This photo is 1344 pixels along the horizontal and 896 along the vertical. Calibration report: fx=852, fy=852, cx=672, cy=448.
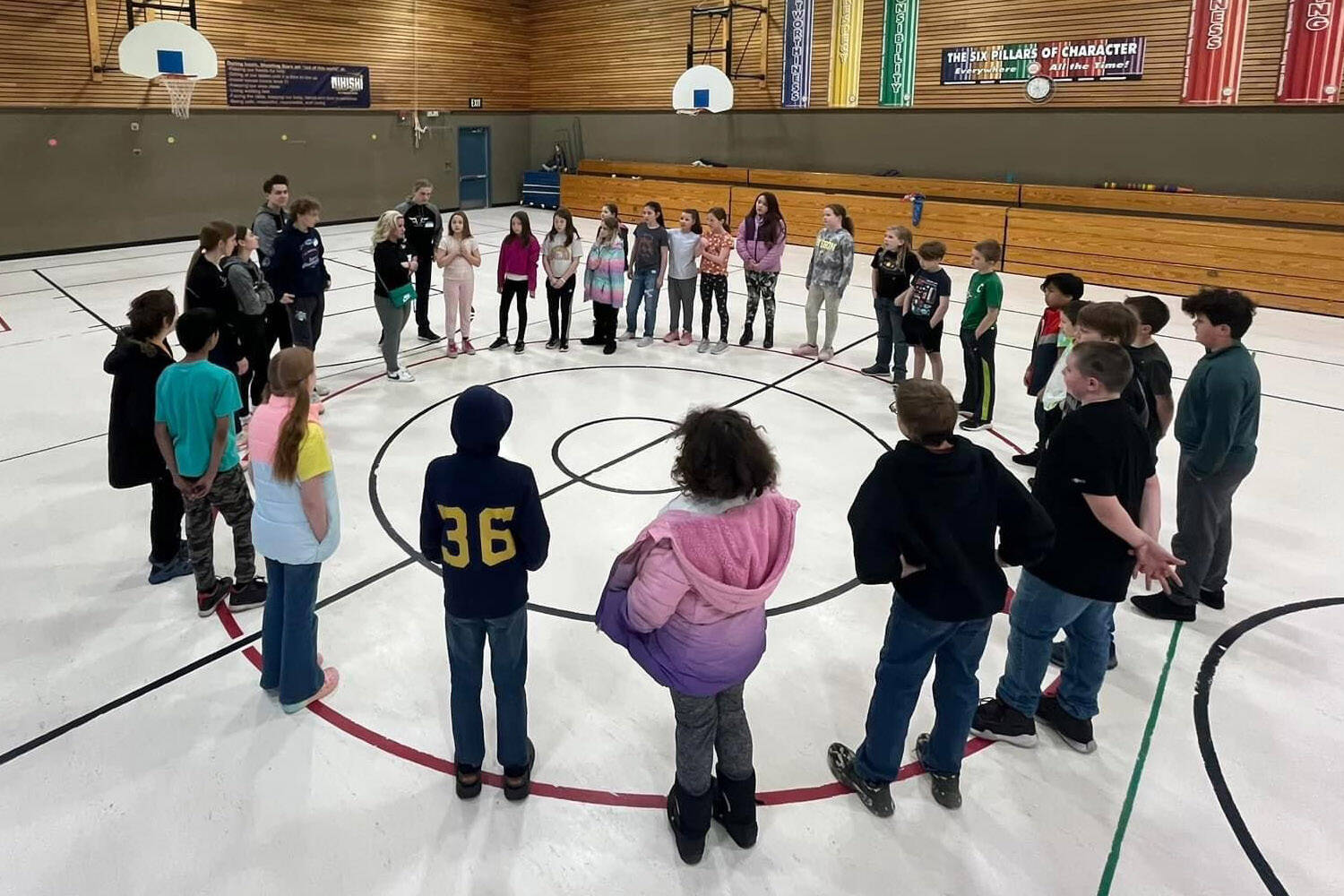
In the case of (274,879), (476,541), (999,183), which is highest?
(999,183)

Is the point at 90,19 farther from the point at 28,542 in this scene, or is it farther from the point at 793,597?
the point at 793,597

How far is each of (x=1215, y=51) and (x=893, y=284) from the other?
28.3 ft

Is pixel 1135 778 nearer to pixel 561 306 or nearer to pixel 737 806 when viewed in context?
pixel 737 806

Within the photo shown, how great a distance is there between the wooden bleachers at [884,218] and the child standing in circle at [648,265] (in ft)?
20.5

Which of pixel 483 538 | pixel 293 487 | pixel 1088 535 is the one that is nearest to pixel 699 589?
pixel 483 538

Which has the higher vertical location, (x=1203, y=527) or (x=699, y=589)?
(x=699, y=589)

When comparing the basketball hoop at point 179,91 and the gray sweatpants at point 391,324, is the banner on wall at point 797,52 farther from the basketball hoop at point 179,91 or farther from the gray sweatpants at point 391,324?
the gray sweatpants at point 391,324

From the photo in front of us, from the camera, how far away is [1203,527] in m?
4.16

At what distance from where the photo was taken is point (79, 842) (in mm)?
2891

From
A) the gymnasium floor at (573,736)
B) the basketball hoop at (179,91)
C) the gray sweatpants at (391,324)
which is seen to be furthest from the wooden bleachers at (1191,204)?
the basketball hoop at (179,91)

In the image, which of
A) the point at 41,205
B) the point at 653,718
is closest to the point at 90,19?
the point at 41,205

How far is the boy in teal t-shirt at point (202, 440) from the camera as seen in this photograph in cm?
376

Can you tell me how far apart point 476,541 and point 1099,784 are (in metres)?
2.50

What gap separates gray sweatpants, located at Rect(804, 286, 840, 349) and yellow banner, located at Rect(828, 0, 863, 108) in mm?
9174
